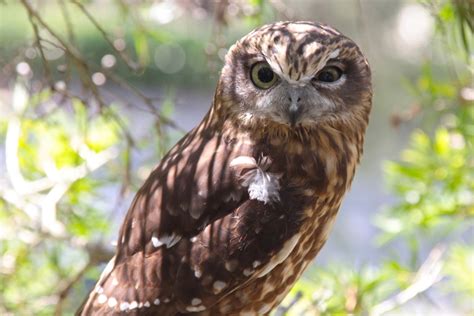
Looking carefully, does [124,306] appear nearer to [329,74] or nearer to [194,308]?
[194,308]

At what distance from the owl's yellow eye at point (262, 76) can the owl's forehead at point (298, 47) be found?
31 mm

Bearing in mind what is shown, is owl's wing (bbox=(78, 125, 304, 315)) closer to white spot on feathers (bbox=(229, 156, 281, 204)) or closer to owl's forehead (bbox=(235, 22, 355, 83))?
white spot on feathers (bbox=(229, 156, 281, 204))

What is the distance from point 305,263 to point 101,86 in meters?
0.75

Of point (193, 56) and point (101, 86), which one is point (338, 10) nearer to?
point (193, 56)

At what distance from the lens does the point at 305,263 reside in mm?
1893

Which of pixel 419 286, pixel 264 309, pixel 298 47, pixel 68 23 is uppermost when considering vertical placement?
pixel 68 23

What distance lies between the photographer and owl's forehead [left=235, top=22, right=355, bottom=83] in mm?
1697

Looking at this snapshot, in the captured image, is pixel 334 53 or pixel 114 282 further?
pixel 114 282

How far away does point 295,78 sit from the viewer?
174cm

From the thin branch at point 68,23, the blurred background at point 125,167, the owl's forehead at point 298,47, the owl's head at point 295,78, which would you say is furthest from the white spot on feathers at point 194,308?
the thin branch at point 68,23

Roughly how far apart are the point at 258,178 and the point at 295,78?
0.23 metres

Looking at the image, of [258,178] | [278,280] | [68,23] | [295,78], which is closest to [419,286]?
[278,280]

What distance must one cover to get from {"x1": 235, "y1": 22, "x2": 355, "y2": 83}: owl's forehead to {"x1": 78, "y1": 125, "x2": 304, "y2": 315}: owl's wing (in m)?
0.21

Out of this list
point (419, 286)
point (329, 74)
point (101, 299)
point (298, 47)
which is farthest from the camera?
point (419, 286)
